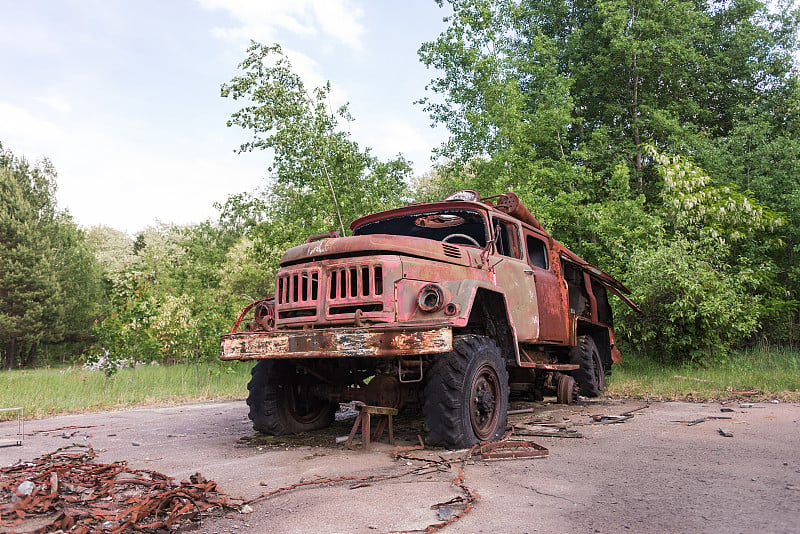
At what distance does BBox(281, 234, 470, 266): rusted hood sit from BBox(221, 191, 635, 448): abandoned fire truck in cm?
1

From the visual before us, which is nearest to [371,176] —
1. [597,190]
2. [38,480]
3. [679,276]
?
[679,276]

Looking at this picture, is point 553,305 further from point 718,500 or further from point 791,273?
point 791,273

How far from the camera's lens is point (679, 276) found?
11.6m

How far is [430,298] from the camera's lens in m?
5.40

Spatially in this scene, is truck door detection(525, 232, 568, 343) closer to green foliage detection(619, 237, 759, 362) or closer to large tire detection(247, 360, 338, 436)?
large tire detection(247, 360, 338, 436)

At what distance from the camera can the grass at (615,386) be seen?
934 centimetres

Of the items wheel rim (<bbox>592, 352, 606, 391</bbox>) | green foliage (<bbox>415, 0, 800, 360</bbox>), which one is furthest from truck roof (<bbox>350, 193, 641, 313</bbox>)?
green foliage (<bbox>415, 0, 800, 360</bbox>)

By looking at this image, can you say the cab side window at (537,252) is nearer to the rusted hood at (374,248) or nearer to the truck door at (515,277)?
the truck door at (515,277)

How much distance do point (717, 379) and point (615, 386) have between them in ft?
5.55

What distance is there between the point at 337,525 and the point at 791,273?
1543cm

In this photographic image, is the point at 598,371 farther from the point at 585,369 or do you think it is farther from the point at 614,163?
the point at 614,163

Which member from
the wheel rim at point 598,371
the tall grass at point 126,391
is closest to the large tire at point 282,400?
the tall grass at point 126,391

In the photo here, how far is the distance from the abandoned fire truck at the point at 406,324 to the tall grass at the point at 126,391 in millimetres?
5154

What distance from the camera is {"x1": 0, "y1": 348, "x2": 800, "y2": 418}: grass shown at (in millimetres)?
9344
